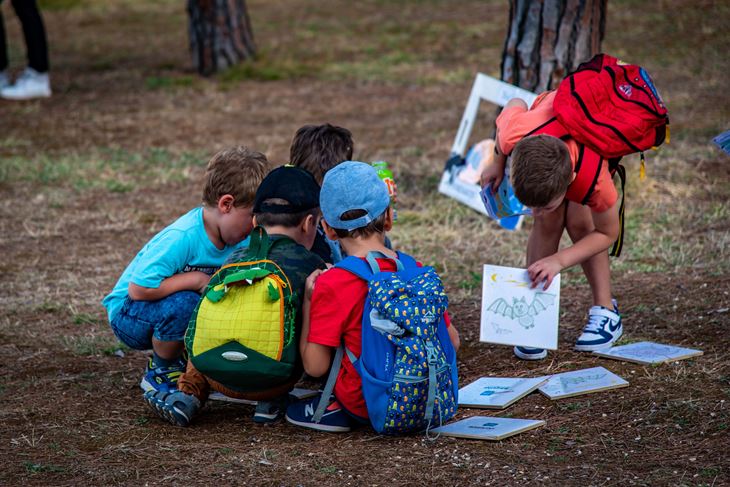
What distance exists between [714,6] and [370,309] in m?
11.6

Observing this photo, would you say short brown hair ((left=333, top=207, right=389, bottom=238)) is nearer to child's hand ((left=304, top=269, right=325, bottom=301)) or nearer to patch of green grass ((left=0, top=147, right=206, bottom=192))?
child's hand ((left=304, top=269, right=325, bottom=301))

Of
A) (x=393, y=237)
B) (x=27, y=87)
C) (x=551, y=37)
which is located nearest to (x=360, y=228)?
(x=393, y=237)

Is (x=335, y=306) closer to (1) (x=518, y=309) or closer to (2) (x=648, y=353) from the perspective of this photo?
(1) (x=518, y=309)

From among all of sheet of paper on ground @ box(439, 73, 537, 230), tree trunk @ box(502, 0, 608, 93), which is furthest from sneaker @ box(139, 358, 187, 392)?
tree trunk @ box(502, 0, 608, 93)

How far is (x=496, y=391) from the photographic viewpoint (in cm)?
355

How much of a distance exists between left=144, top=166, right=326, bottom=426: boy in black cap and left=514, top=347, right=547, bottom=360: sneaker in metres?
1.07

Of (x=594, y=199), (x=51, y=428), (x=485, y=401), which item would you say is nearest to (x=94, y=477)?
(x=51, y=428)

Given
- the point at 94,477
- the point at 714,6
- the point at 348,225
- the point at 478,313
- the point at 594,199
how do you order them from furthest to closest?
the point at 714,6 < the point at 478,313 < the point at 594,199 < the point at 348,225 < the point at 94,477

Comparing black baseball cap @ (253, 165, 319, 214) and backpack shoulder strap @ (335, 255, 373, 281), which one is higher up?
black baseball cap @ (253, 165, 319, 214)

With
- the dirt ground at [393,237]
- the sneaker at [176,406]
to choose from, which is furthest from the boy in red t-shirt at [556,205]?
the sneaker at [176,406]

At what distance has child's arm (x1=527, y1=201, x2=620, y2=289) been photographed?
367 cm

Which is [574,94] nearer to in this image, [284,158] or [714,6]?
[284,158]

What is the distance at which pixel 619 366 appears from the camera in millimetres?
3707

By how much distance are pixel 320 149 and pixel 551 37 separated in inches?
104
